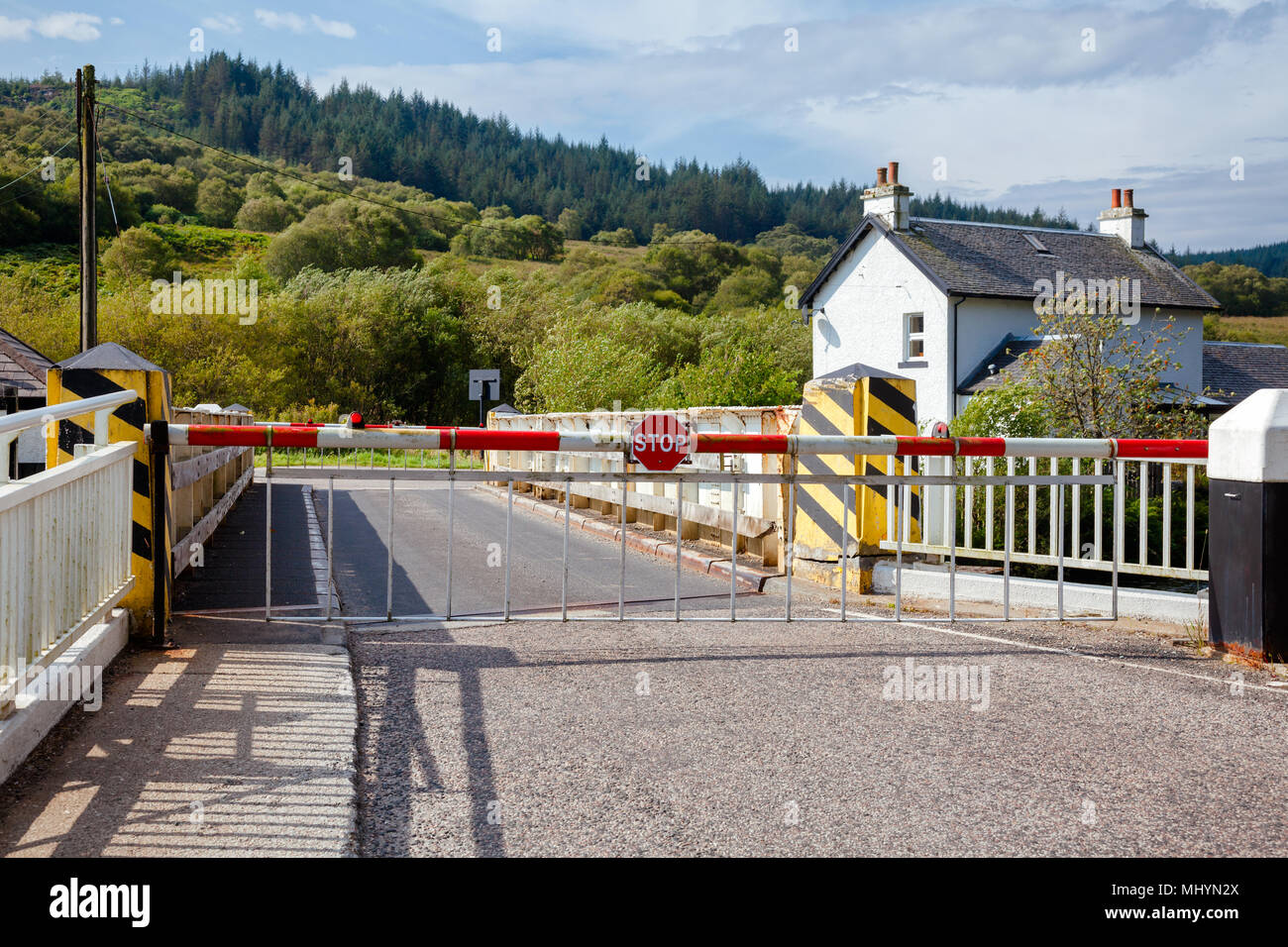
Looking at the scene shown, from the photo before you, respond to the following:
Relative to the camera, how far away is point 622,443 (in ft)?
22.5

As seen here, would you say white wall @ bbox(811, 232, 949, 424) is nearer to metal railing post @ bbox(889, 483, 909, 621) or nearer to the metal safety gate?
metal railing post @ bbox(889, 483, 909, 621)

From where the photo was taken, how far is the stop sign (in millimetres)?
6836

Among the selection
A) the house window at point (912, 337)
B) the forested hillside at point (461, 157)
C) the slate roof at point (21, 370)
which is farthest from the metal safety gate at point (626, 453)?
the forested hillside at point (461, 157)

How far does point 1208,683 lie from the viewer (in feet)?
18.3

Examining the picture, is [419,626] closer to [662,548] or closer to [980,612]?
[980,612]

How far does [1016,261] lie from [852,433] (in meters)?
32.5

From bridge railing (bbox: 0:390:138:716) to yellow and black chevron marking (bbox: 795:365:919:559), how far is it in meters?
5.35

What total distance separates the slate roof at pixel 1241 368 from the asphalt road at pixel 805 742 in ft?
119

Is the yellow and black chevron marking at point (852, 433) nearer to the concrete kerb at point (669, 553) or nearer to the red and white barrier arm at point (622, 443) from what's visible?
the concrete kerb at point (669, 553)

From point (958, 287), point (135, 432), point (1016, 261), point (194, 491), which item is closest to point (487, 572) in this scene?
point (194, 491)

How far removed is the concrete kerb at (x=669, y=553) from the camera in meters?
9.29

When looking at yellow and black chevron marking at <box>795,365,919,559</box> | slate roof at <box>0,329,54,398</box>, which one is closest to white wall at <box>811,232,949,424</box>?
slate roof at <box>0,329,54,398</box>
